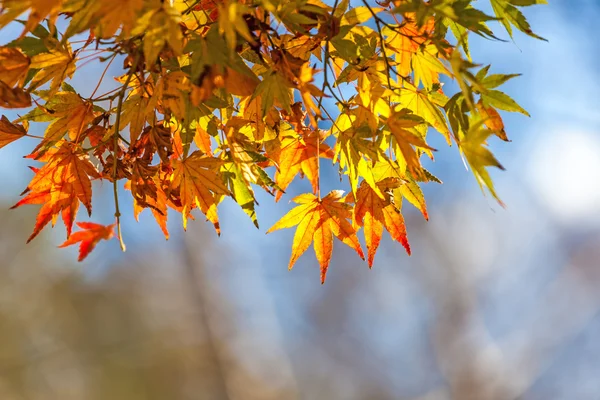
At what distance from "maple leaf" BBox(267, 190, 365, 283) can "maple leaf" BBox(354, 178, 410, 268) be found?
0.02 meters

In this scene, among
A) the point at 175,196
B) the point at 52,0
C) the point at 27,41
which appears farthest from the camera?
the point at 175,196

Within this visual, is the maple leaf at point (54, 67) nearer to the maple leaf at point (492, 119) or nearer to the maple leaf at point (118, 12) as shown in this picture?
the maple leaf at point (118, 12)

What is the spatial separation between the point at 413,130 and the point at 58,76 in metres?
0.39

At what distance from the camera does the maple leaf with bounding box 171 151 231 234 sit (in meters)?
0.64

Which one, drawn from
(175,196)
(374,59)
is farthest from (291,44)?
(175,196)

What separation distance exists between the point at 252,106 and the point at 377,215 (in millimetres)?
201

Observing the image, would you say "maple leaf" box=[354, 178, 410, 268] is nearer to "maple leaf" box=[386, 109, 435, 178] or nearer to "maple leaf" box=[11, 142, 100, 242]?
"maple leaf" box=[386, 109, 435, 178]

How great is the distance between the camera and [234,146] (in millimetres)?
600

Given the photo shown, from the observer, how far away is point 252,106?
2.13 ft

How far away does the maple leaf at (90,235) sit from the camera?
51cm

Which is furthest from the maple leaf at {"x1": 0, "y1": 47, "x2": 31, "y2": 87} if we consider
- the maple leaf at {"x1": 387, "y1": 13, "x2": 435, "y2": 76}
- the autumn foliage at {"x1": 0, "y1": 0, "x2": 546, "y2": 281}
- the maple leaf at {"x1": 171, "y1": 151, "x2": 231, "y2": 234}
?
the maple leaf at {"x1": 387, "y1": 13, "x2": 435, "y2": 76}

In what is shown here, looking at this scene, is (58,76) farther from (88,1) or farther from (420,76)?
(420,76)

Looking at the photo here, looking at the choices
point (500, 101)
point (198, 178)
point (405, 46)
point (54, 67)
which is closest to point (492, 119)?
point (500, 101)

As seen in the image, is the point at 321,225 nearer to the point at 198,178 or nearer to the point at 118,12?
the point at 198,178
